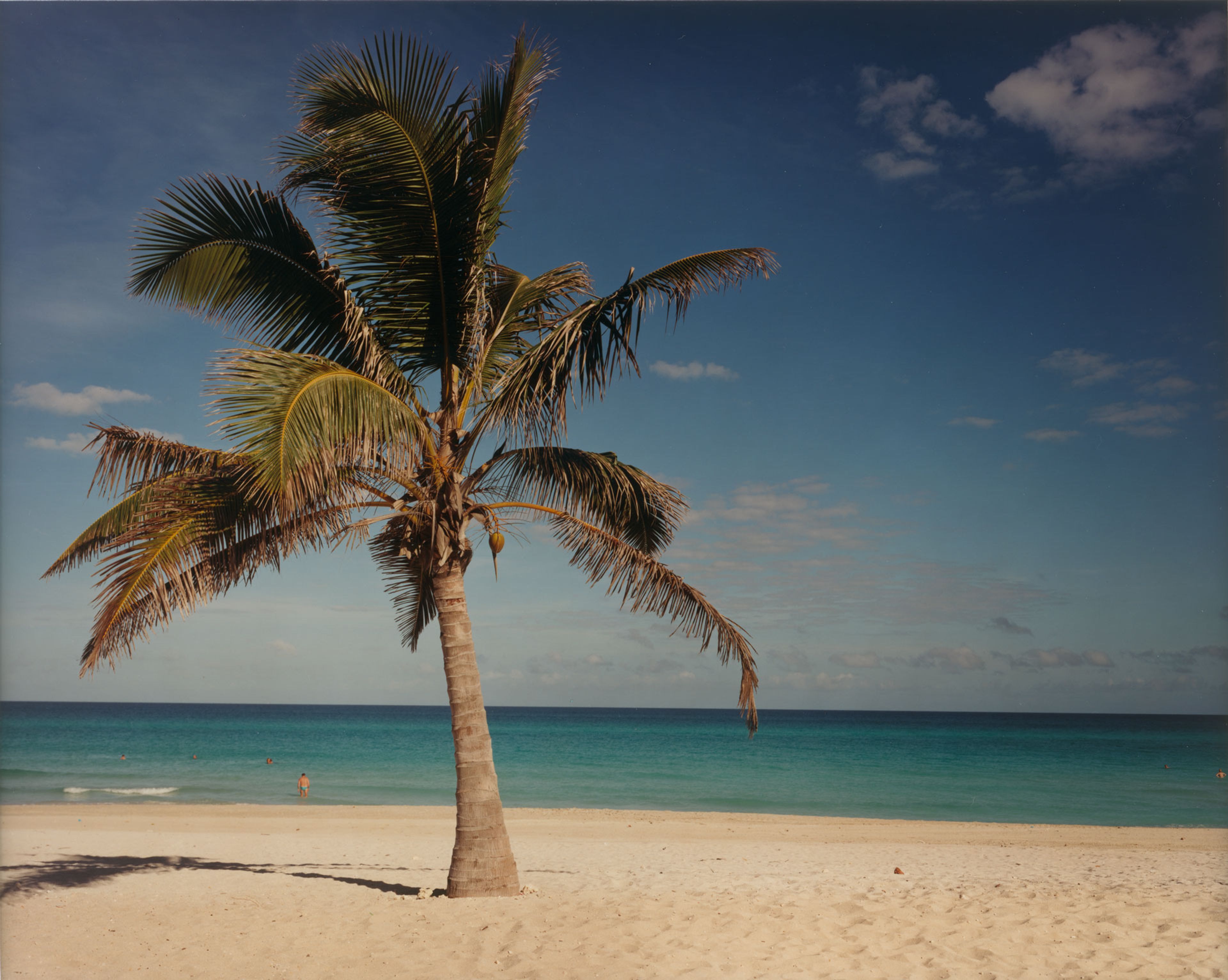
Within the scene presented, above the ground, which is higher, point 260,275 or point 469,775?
point 260,275

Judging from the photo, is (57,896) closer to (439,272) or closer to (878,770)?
(439,272)

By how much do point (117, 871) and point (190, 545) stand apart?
5.67 meters

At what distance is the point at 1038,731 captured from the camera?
74312 millimetres

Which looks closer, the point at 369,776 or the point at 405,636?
the point at 405,636

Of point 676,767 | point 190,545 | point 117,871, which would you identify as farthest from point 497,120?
point 676,767

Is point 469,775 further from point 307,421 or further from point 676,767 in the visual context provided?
point 676,767

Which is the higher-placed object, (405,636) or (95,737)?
(405,636)

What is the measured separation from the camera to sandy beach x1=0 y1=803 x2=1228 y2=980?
18.7 ft

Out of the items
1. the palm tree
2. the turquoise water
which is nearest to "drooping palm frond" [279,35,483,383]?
the palm tree

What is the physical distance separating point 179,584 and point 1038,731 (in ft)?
267

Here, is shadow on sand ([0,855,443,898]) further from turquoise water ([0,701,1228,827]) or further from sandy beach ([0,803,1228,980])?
turquoise water ([0,701,1228,827])

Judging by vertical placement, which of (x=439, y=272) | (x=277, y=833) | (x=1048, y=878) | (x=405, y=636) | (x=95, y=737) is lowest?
(x=95, y=737)

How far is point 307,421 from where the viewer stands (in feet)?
17.9

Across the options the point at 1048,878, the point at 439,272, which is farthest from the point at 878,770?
the point at 439,272
